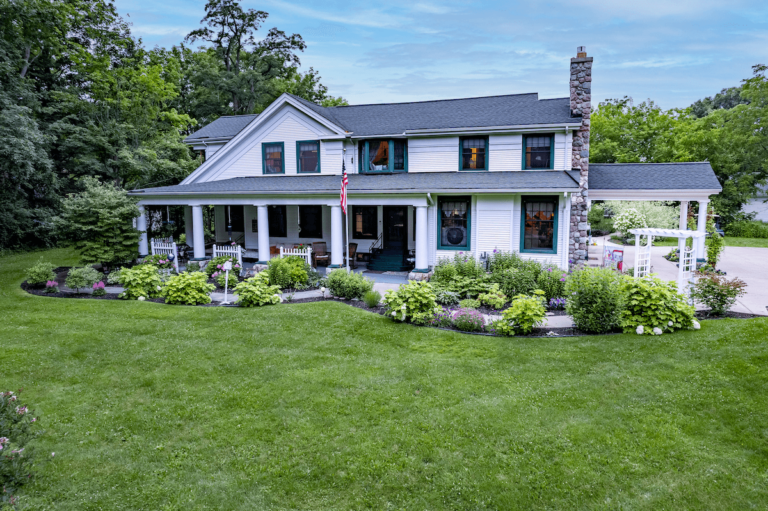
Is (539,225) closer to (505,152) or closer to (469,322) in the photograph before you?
(505,152)

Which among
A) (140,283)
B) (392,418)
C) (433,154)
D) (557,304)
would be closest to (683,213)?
(557,304)

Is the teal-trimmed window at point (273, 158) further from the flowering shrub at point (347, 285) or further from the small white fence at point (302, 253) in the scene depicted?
the flowering shrub at point (347, 285)

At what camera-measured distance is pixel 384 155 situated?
56.2 ft

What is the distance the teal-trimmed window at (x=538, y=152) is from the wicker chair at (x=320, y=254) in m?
8.11

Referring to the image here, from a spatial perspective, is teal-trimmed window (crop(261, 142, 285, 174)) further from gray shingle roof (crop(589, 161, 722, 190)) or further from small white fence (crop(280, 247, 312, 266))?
gray shingle roof (crop(589, 161, 722, 190))

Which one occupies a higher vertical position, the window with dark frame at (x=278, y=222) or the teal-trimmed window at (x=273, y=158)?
the teal-trimmed window at (x=273, y=158)

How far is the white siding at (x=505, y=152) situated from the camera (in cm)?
1559

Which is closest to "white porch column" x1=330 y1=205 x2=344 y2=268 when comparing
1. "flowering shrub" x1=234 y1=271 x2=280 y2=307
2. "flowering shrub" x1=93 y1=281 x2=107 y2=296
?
"flowering shrub" x1=234 y1=271 x2=280 y2=307

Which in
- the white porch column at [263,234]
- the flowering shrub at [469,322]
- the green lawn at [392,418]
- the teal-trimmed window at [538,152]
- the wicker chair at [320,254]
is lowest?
the green lawn at [392,418]

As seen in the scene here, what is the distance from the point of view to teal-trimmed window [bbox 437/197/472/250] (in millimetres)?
14945

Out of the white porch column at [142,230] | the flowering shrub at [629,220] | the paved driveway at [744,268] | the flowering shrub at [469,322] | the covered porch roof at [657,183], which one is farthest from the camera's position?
the flowering shrub at [629,220]

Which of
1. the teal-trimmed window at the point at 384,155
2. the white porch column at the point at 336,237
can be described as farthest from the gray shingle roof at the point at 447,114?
the white porch column at the point at 336,237

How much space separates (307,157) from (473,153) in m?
6.65

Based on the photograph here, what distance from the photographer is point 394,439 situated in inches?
206
